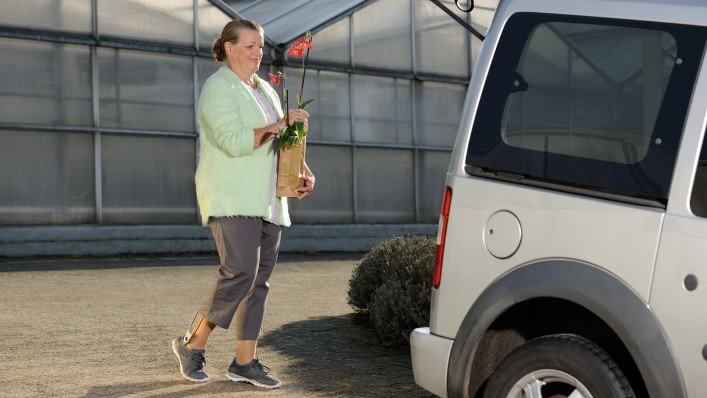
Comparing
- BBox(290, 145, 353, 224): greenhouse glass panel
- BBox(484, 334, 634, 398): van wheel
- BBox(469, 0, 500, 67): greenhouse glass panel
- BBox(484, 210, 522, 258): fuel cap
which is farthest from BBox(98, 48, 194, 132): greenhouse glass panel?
BBox(484, 334, 634, 398): van wheel

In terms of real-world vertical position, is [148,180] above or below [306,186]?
below

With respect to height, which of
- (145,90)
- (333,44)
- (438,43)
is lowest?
(145,90)

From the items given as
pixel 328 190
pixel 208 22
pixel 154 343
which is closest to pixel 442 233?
pixel 154 343

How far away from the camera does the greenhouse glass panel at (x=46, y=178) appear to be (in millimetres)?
16422

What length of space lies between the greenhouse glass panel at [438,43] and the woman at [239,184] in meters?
14.8

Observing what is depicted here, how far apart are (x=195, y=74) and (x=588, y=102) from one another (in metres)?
14.4

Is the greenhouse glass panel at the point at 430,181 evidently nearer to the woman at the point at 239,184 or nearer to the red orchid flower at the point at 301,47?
the red orchid flower at the point at 301,47

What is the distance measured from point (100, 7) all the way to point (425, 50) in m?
6.22

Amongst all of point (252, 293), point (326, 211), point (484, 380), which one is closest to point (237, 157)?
point (252, 293)

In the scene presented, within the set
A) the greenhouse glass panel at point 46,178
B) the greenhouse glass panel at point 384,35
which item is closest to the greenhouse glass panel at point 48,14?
the greenhouse glass panel at point 46,178

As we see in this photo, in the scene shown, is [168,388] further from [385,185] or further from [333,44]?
[385,185]

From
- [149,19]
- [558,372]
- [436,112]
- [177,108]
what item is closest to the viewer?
[558,372]

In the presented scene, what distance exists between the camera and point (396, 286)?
8422 mm

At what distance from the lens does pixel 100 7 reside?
680 inches
